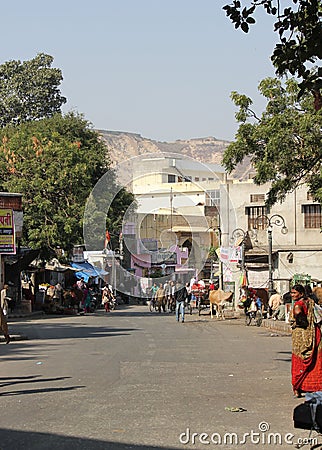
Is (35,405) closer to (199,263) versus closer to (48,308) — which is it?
(48,308)

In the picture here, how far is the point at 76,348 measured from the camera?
791 inches

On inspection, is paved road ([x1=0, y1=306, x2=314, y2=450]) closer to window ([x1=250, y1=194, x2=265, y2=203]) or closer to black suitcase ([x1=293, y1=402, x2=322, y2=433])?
black suitcase ([x1=293, y1=402, x2=322, y2=433])

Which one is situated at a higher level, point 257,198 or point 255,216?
point 257,198

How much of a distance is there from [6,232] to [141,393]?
705 inches

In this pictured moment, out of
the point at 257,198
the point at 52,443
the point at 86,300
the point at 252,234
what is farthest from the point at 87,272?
the point at 52,443

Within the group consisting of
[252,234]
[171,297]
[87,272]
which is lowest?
[171,297]

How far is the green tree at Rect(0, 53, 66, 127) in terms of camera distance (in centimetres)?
6856

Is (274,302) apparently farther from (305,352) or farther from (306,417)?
(306,417)

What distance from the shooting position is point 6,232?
2848cm

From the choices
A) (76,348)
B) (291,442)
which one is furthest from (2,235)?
(291,442)

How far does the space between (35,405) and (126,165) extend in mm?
32869

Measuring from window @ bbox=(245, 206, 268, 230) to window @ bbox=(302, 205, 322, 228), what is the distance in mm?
2938

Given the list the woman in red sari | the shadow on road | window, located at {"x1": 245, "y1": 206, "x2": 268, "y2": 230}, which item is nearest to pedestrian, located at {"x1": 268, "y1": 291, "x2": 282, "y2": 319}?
window, located at {"x1": 245, "y1": 206, "x2": 268, "y2": 230}

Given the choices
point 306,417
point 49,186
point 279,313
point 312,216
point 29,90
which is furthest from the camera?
point 29,90
